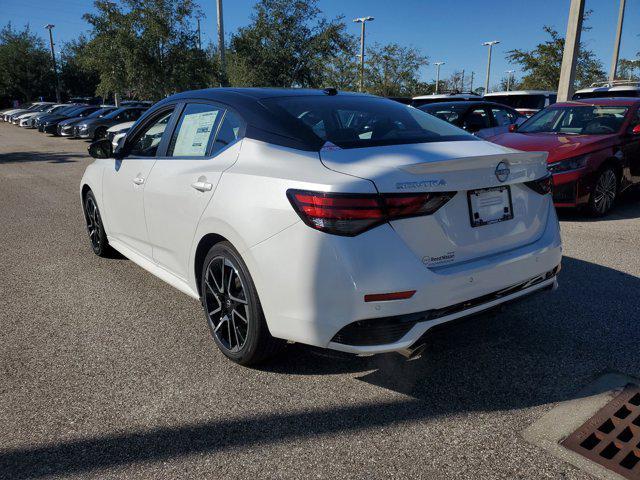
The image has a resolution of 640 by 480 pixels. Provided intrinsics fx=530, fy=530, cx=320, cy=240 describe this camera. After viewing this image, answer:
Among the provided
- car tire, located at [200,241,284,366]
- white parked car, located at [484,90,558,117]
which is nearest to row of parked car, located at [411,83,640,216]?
car tire, located at [200,241,284,366]

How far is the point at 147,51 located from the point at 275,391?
Answer: 82.8 feet

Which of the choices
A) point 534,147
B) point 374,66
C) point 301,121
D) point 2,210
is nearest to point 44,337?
point 301,121

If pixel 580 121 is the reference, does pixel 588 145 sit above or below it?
below

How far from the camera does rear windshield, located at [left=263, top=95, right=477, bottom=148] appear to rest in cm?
289

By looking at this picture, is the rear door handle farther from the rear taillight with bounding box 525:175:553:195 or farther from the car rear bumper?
the rear taillight with bounding box 525:175:553:195

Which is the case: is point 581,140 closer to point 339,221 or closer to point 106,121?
point 339,221

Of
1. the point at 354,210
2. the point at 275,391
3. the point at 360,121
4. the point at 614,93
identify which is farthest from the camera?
the point at 614,93

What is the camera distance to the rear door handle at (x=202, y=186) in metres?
3.02

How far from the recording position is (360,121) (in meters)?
3.23

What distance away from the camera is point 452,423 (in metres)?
2.53

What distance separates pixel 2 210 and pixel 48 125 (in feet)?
62.4

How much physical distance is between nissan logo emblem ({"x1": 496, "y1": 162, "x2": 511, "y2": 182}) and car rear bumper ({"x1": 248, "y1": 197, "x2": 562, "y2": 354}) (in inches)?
15.9

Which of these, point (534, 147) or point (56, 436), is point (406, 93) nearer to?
point (534, 147)

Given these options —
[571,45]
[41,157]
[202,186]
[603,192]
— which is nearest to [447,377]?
[202,186]
